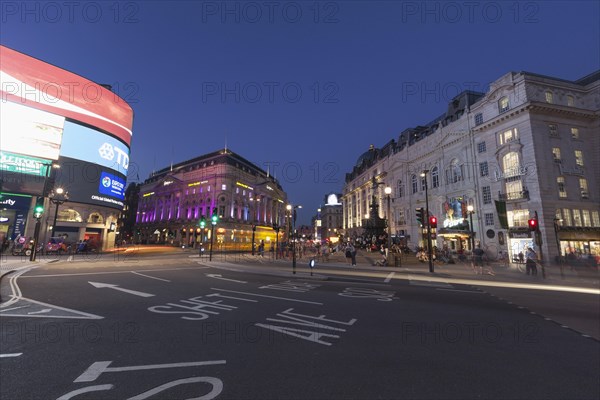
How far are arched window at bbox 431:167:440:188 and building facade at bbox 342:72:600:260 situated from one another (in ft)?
10.3

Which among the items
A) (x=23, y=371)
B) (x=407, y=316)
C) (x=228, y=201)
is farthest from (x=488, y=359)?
(x=228, y=201)

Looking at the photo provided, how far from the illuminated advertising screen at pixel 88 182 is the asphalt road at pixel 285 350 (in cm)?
3892

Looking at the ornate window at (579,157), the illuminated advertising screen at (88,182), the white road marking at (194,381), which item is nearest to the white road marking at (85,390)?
the white road marking at (194,381)

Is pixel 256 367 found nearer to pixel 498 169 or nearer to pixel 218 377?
pixel 218 377

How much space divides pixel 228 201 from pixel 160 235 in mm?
28630

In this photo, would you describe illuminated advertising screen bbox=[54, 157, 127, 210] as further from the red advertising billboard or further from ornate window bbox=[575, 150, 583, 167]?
ornate window bbox=[575, 150, 583, 167]

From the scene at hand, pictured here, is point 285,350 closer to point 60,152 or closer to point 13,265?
point 13,265

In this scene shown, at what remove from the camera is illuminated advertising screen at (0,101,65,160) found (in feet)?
108

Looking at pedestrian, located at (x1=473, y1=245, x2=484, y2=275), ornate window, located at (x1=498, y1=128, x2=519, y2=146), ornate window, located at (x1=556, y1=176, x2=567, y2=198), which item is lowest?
pedestrian, located at (x1=473, y1=245, x2=484, y2=275)

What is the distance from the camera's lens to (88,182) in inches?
1652

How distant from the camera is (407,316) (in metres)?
7.87

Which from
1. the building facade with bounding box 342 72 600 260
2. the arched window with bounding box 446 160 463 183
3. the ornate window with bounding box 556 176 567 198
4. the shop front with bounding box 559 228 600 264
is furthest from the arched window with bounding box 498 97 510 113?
the shop front with bounding box 559 228 600 264

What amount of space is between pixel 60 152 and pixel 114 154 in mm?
8130

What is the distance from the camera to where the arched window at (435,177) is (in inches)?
1729
